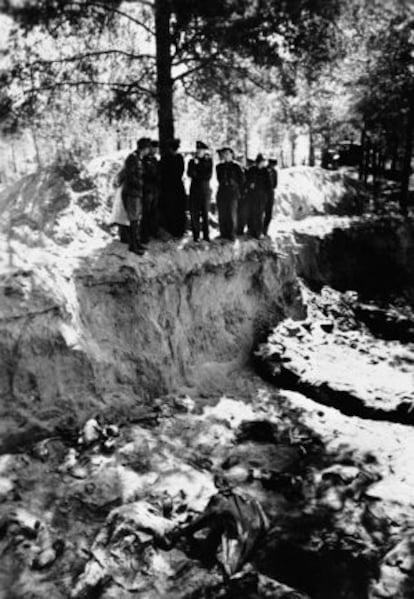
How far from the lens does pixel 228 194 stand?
10781 mm

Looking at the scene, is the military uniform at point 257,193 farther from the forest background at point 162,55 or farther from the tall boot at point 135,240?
the tall boot at point 135,240

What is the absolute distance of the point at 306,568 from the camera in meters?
5.53

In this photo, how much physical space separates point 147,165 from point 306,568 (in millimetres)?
Result: 6527

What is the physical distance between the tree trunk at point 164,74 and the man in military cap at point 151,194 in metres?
0.88

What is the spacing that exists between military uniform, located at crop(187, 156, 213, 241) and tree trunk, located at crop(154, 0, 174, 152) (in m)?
0.71

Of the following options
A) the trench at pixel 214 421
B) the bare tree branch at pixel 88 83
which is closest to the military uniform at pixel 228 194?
the trench at pixel 214 421

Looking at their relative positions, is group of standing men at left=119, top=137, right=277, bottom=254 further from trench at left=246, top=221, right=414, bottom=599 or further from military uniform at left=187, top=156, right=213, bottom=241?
trench at left=246, top=221, right=414, bottom=599

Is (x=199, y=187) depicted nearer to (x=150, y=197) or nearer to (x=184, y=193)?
(x=184, y=193)

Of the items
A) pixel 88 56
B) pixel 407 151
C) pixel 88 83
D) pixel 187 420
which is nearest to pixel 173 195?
pixel 88 83

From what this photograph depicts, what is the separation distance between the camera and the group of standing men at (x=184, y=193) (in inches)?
349

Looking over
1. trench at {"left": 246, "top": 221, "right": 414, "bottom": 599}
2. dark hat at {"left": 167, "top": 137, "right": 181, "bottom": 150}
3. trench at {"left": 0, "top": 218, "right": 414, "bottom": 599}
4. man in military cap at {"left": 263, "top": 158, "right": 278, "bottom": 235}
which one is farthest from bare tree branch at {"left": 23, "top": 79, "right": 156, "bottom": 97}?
trench at {"left": 246, "top": 221, "right": 414, "bottom": 599}

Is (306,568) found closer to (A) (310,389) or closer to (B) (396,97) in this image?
(A) (310,389)

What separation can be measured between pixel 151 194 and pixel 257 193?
299cm

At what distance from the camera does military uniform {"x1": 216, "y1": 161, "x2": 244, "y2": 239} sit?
10.7 meters
